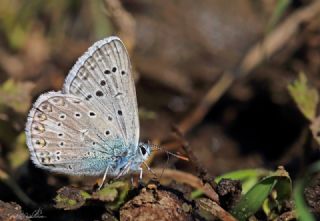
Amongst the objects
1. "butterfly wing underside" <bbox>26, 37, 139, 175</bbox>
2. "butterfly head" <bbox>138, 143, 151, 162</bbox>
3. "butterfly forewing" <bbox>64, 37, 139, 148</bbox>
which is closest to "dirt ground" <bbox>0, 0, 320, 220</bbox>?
"butterfly head" <bbox>138, 143, 151, 162</bbox>

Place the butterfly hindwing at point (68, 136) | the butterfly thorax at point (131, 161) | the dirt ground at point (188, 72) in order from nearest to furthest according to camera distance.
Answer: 1. the butterfly hindwing at point (68, 136)
2. the butterfly thorax at point (131, 161)
3. the dirt ground at point (188, 72)

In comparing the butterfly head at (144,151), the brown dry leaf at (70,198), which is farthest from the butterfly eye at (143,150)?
the brown dry leaf at (70,198)

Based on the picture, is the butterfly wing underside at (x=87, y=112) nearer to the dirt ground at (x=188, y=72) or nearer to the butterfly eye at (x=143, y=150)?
the butterfly eye at (x=143, y=150)

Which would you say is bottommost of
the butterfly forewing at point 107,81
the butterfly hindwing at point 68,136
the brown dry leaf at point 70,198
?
the brown dry leaf at point 70,198

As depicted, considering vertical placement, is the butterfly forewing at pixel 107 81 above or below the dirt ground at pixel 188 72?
below

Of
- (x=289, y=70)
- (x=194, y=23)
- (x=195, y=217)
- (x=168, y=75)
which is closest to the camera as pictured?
(x=195, y=217)

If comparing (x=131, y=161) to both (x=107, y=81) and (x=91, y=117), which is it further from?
(x=107, y=81)

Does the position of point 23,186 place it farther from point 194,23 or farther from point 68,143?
point 194,23

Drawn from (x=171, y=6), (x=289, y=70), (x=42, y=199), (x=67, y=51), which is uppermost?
(x=171, y=6)

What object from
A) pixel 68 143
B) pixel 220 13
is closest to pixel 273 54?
pixel 220 13
